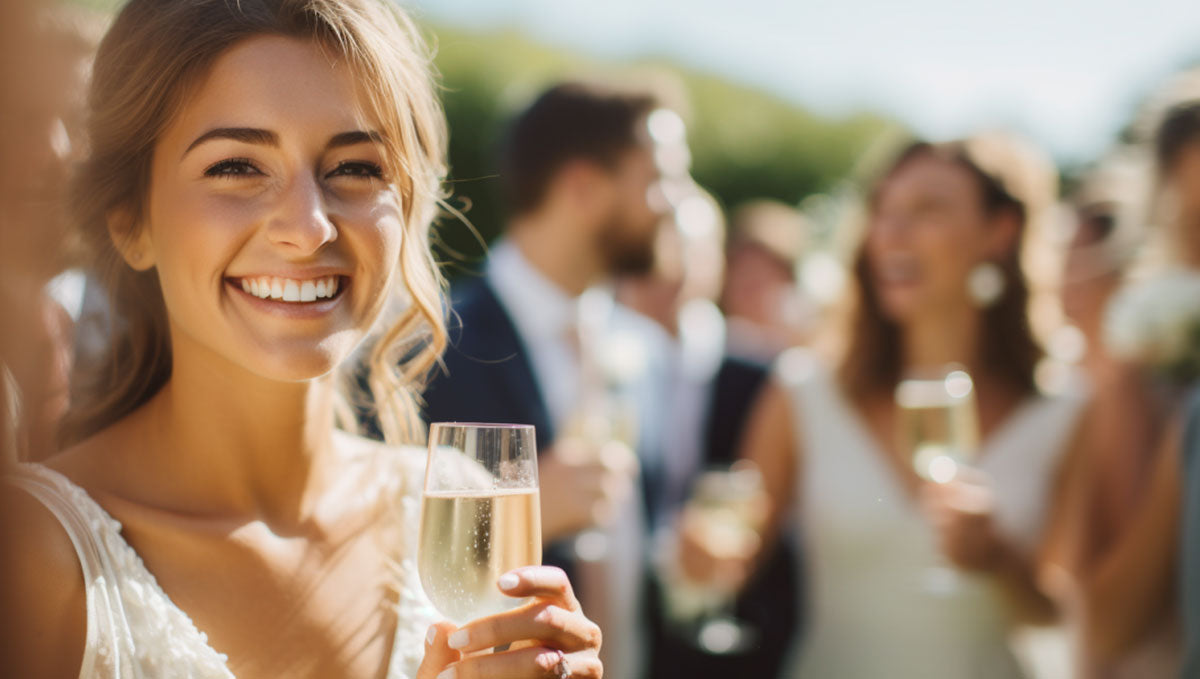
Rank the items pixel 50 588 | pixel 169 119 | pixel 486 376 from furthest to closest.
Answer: pixel 486 376 < pixel 169 119 < pixel 50 588

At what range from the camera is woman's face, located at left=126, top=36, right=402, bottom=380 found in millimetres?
1597

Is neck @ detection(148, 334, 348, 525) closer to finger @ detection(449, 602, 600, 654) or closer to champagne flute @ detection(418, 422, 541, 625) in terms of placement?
champagne flute @ detection(418, 422, 541, 625)

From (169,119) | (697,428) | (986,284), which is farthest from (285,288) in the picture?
(697,428)

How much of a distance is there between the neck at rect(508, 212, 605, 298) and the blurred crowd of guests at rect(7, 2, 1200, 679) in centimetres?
1

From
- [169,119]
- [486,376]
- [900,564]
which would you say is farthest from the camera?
[900,564]

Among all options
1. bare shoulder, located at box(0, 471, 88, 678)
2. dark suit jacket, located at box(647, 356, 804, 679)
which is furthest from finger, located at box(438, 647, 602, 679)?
dark suit jacket, located at box(647, 356, 804, 679)

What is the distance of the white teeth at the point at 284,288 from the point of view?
1.61 m

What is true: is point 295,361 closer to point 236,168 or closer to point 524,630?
point 236,168

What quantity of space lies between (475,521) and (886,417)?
311cm

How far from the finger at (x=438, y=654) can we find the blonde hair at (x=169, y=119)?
26.7 inches

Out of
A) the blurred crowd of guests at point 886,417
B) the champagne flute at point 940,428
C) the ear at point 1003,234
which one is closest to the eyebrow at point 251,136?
the blurred crowd of guests at point 886,417

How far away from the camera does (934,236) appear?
4152 mm

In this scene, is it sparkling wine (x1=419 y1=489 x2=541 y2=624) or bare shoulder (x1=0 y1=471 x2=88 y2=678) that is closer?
bare shoulder (x1=0 y1=471 x2=88 y2=678)

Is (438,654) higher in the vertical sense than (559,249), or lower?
lower
